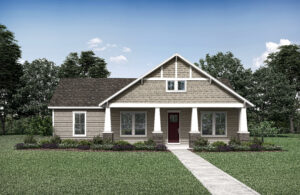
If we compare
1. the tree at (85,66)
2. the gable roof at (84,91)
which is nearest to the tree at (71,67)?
the tree at (85,66)

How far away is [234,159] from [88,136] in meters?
12.9

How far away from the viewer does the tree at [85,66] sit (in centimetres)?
5206

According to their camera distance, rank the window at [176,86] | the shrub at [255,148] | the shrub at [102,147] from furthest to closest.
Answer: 1. the window at [176,86]
2. the shrub at [102,147]
3. the shrub at [255,148]

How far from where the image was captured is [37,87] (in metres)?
39.9

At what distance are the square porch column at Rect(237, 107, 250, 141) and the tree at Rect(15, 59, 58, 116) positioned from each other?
83.9 feet

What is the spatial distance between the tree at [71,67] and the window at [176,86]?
1209 inches

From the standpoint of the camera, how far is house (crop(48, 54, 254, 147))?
23.0m

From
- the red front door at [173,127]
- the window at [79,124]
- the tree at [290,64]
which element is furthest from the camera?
the tree at [290,64]

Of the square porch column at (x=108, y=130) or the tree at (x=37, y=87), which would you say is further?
the tree at (x=37, y=87)

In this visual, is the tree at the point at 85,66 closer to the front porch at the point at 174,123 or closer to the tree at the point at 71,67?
the tree at the point at 71,67

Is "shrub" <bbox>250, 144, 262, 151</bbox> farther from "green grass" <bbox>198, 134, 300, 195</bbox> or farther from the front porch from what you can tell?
the front porch

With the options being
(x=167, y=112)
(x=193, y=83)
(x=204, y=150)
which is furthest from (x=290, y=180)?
(x=167, y=112)

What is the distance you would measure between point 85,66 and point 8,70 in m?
15.9

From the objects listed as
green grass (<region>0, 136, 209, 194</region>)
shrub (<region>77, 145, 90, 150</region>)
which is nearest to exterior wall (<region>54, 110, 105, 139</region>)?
shrub (<region>77, 145, 90, 150</region>)
